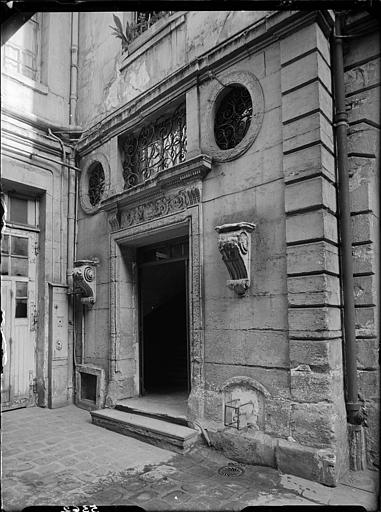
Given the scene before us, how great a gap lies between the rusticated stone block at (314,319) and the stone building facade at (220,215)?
0.02 m

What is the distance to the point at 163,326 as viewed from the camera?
930 centimetres

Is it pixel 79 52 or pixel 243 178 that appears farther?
pixel 79 52

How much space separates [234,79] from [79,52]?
4.94 m

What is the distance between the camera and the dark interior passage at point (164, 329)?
841 centimetres

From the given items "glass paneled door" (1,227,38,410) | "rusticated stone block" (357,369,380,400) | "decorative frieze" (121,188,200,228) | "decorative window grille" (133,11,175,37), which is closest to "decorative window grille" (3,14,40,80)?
"decorative window grille" (133,11,175,37)

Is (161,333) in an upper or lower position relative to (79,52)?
lower

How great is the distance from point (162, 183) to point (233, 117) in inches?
56.7

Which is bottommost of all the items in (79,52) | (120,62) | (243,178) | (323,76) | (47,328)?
(47,328)

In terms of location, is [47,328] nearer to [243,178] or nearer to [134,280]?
[134,280]

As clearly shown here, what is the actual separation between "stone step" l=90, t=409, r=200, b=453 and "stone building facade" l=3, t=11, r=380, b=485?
32 cm

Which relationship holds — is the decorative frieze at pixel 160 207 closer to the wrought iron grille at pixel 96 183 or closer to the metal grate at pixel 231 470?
the wrought iron grille at pixel 96 183

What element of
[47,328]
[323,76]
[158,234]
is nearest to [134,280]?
[158,234]

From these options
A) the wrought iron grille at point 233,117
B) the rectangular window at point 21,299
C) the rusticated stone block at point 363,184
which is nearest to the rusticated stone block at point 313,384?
the rusticated stone block at point 363,184

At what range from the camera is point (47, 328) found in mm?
7734
